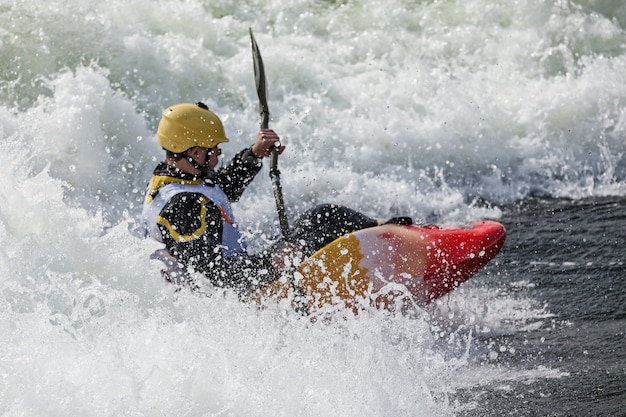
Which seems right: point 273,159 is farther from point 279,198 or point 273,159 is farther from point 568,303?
point 568,303

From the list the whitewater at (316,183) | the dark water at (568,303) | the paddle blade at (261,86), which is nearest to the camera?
the whitewater at (316,183)

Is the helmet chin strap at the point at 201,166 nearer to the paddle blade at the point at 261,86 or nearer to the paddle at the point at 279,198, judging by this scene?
the paddle at the point at 279,198

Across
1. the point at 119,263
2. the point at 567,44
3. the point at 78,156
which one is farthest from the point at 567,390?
the point at 567,44

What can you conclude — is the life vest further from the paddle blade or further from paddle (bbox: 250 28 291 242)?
the paddle blade

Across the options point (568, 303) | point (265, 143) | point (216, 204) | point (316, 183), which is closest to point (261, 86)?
point (265, 143)

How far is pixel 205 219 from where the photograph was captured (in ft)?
16.2

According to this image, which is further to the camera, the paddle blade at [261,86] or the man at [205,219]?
the paddle blade at [261,86]

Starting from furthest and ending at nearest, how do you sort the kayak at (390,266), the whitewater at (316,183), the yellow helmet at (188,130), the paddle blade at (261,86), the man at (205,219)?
the paddle blade at (261,86), the kayak at (390,266), the yellow helmet at (188,130), the man at (205,219), the whitewater at (316,183)

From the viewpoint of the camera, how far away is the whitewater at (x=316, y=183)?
4.25 m

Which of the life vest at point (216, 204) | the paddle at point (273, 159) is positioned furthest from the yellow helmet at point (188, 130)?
the paddle at point (273, 159)

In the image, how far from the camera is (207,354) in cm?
424

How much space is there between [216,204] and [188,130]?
1.49 ft

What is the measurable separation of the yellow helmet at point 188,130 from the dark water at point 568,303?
70.2 inches

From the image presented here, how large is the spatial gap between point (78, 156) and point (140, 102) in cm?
96
